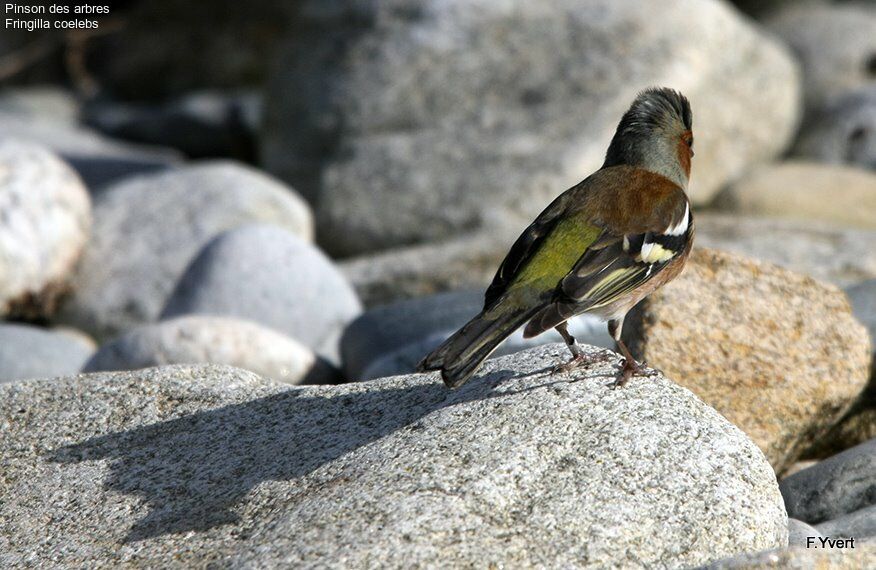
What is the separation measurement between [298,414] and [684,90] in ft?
24.5

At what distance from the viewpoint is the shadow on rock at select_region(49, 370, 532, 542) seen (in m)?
4.41

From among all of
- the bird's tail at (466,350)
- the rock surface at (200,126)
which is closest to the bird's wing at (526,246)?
the bird's tail at (466,350)

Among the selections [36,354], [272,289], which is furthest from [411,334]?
[36,354]

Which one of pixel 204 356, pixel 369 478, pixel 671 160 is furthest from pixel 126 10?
pixel 369 478

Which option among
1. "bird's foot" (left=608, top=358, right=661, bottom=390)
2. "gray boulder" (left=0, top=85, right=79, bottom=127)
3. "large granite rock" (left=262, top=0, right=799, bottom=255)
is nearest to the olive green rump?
"bird's foot" (left=608, top=358, right=661, bottom=390)

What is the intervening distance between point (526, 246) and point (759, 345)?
1418mm

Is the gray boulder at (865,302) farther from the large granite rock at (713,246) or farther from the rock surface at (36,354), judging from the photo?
the rock surface at (36,354)

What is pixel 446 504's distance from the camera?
4.02 meters

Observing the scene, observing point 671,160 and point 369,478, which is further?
point 671,160

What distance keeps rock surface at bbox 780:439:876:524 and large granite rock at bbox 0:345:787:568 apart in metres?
1.09

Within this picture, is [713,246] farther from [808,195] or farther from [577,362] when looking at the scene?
[577,362]

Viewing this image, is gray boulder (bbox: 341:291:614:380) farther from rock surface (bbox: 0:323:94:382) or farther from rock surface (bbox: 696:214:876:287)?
rock surface (bbox: 696:214:876:287)

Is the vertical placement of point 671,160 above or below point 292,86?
above

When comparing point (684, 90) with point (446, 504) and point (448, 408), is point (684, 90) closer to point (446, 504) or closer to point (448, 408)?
point (448, 408)
